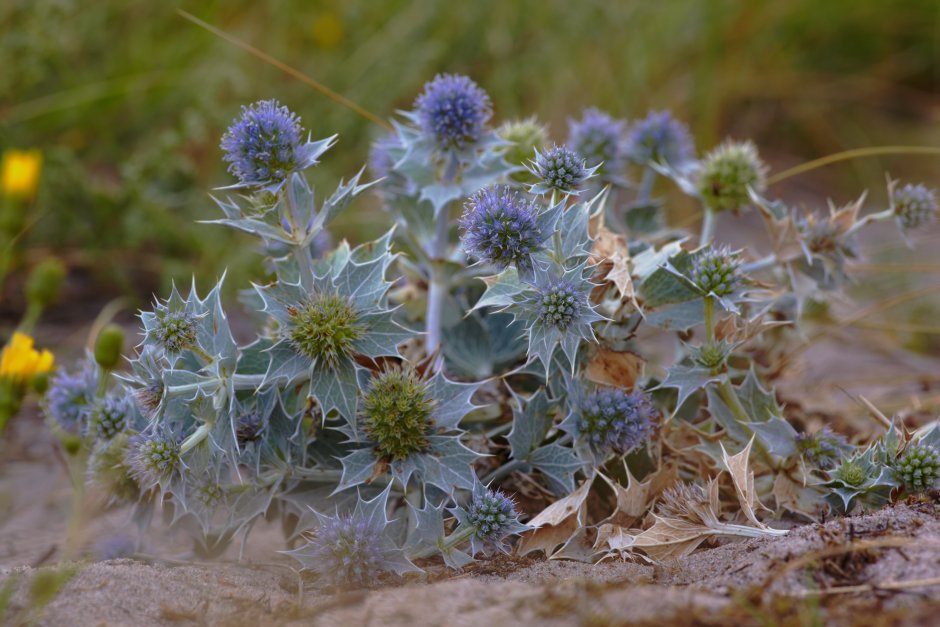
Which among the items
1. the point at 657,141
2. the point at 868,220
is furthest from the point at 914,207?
the point at 657,141

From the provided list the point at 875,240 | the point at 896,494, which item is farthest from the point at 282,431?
the point at 875,240

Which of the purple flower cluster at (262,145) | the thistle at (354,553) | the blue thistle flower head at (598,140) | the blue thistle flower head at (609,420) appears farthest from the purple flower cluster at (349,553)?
the blue thistle flower head at (598,140)

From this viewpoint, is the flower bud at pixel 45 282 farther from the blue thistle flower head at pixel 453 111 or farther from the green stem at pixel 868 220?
the green stem at pixel 868 220

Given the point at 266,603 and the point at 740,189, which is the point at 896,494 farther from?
the point at 266,603

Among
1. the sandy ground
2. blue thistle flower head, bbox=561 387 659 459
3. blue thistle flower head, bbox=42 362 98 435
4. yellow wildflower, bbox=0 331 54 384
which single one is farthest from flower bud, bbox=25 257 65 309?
blue thistle flower head, bbox=561 387 659 459

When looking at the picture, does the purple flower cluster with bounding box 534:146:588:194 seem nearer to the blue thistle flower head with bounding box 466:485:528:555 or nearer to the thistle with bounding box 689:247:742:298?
the thistle with bounding box 689:247:742:298
